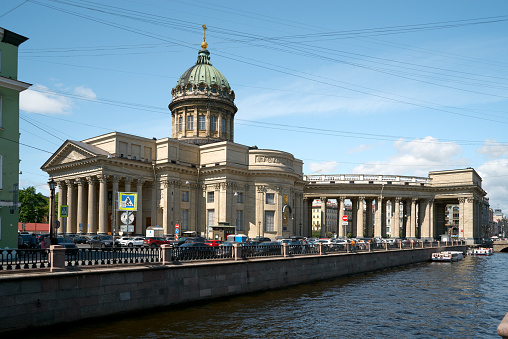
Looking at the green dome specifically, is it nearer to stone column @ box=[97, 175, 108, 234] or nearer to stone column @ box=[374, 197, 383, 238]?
stone column @ box=[97, 175, 108, 234]

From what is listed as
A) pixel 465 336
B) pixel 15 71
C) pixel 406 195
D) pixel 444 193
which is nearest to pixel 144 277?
pixel 465 336

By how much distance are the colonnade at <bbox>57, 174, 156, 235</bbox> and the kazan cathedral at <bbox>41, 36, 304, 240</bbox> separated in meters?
0.14

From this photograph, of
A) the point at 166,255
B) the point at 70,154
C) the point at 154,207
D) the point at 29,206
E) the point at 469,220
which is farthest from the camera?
the point at 29,206

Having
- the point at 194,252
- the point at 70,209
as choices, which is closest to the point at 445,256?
the point at 194,252

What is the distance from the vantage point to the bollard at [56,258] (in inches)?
773

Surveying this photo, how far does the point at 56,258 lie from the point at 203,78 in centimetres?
7039

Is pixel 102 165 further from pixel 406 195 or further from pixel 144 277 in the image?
pixel 406 195

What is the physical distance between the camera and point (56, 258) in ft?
65.0

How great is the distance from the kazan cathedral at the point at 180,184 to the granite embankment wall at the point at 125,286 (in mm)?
35057

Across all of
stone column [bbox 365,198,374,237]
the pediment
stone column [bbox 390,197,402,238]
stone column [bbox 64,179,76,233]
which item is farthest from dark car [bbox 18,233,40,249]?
stone column [bbox 390,197,402,238]

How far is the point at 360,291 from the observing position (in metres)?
32.2

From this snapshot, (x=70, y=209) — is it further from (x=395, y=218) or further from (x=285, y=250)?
(x=395, y=218)

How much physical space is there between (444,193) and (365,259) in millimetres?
60050

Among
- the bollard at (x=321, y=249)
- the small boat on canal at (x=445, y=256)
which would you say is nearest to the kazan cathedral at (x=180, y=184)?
the small boat on canal at (x=445, y=256)
